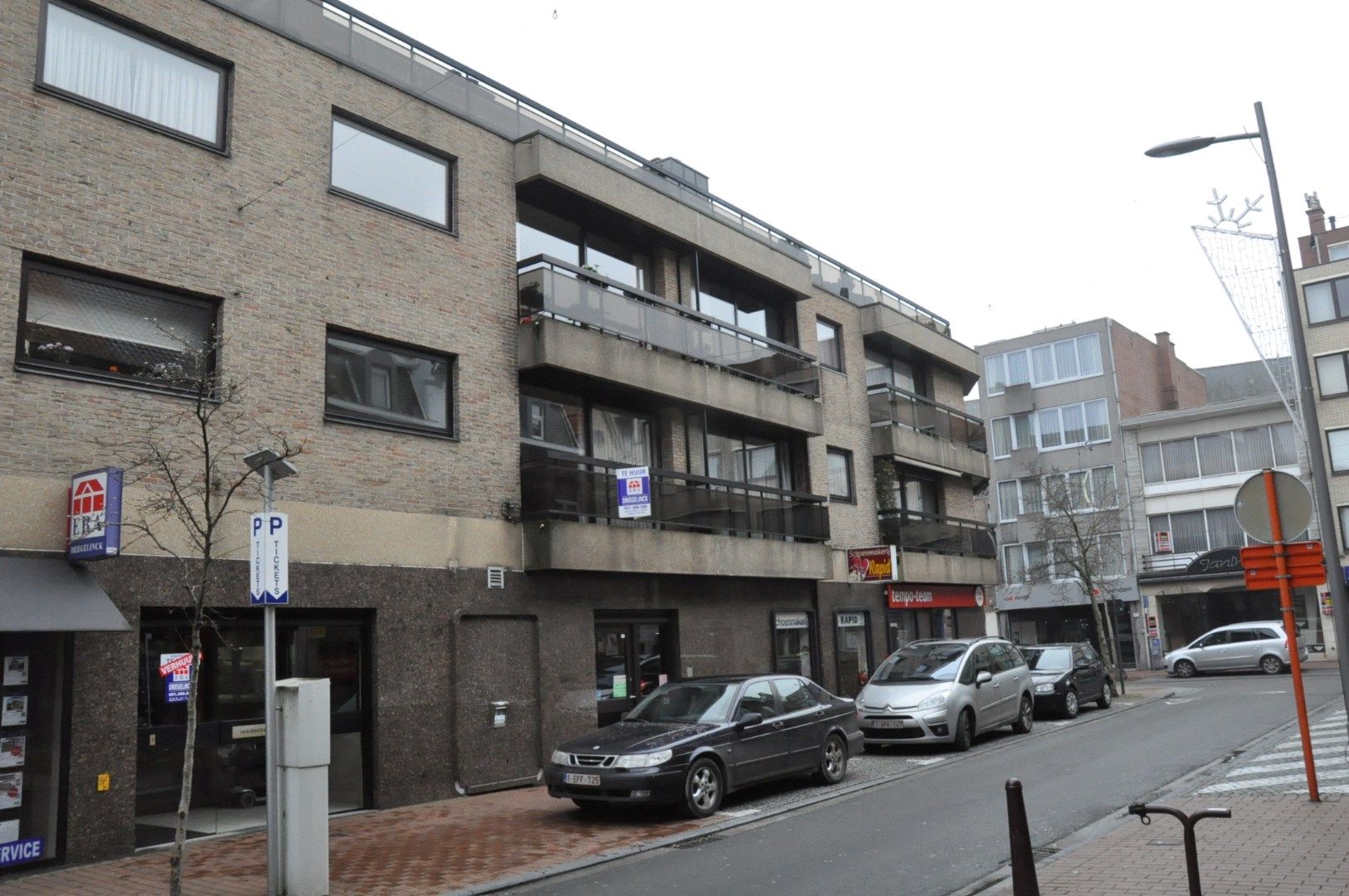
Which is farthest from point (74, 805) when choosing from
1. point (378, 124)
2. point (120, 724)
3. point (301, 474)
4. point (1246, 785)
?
point (1246, 785)

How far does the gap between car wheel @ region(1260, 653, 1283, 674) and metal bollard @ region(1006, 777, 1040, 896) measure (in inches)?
1293

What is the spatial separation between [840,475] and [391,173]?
1328cm

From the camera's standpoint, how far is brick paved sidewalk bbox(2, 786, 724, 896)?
9.63 metres

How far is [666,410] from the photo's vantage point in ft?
65.7

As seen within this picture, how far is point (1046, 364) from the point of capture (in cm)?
5159

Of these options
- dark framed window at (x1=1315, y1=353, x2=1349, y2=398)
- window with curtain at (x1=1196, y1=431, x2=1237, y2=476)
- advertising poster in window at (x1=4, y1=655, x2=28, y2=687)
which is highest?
dark framed window at (x1=1315, y1=353, x2=1349, y2=398)

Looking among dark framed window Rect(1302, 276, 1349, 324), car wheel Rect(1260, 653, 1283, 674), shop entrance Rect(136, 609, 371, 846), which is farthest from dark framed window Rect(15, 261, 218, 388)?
dark framed window Rect(1302, 276, 1349, 324)

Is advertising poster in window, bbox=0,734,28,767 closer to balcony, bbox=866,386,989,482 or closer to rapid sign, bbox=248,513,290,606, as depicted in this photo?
rapid sign, bbox=248,513,290,606

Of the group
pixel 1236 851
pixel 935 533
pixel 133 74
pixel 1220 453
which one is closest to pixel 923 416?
pixel 935 533

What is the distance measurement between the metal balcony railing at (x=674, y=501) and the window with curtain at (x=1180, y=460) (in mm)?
28919

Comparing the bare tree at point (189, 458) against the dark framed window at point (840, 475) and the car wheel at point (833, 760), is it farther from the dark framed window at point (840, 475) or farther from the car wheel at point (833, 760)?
the dark framed window at point (840, 475)

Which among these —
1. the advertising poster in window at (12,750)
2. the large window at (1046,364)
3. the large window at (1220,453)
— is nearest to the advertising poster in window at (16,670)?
the advertising poster in window at (12,750)

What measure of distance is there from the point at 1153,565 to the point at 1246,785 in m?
36.7

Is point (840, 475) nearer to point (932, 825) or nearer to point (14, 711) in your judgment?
point (932, 825)
